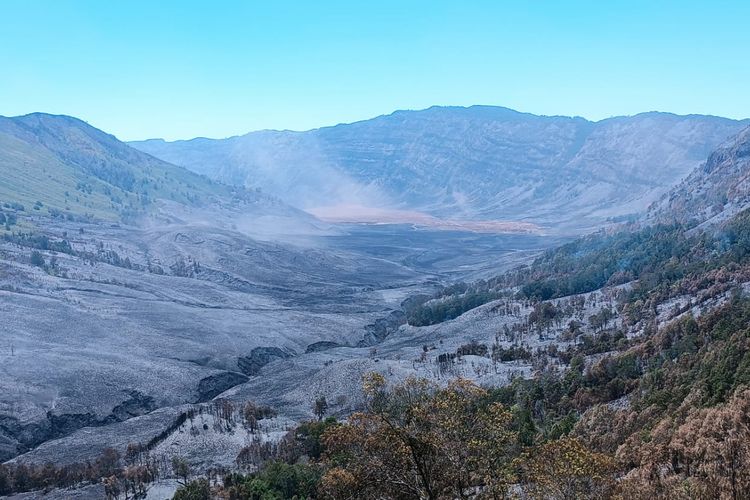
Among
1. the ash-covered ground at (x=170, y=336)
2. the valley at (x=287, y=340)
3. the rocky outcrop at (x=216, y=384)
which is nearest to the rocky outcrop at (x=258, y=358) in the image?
the ash-covered ground at (x=170, y=336)

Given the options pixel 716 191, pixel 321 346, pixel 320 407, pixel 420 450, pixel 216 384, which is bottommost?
pixel 321 346

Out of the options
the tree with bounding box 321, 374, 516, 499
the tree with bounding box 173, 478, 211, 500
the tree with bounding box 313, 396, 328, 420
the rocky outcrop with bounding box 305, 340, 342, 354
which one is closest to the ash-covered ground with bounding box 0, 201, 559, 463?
the rocky outcrop with bounding box 305, 340, 342, 354

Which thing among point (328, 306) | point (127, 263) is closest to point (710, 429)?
point (328, 306)

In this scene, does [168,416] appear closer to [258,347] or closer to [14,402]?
[14,402]

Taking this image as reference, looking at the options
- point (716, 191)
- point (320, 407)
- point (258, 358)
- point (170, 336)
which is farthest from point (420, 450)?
point (716, 191)

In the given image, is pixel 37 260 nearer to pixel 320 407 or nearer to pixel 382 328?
pixel 382 328
